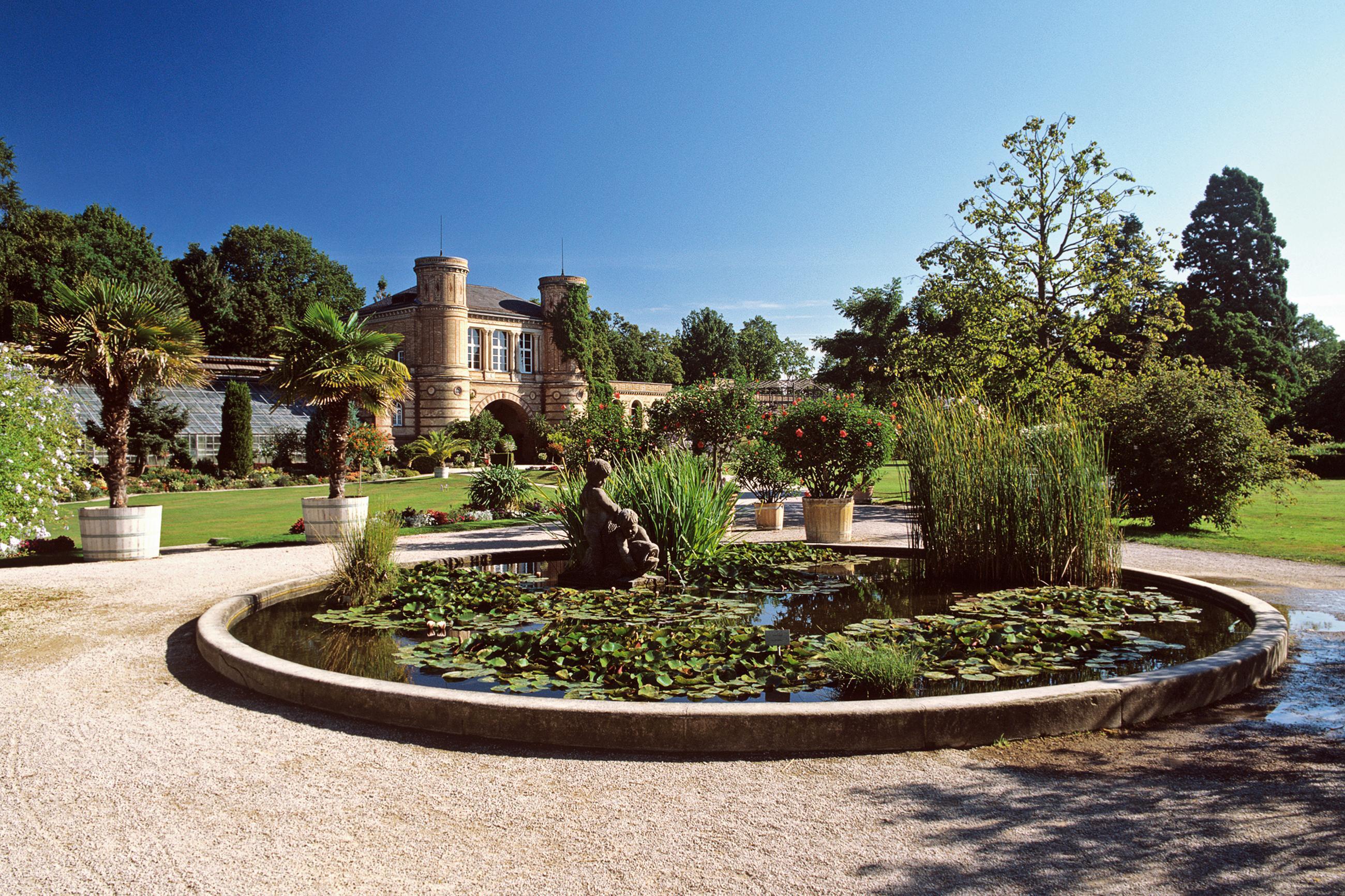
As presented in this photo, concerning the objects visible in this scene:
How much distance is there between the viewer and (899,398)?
9.12 metres

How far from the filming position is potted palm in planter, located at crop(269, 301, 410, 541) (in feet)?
41.4

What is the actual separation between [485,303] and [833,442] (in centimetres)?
4007

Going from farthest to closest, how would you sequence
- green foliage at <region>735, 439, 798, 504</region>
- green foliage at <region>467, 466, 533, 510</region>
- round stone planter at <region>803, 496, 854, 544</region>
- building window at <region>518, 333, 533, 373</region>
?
building window at <region>518, 333, 533, 373</region> < green foliage at <region>467, 466, 533, 510</region> < green foliage at <region>735, 439, 798, 504</region> < round stone planter at <region>803, 496, 854, 544</region>

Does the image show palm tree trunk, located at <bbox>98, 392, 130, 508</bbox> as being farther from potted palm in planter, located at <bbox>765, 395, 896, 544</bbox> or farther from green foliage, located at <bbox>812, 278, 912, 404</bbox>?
green foliage, located at <bbox>812, 278, 912, 404</bbox>

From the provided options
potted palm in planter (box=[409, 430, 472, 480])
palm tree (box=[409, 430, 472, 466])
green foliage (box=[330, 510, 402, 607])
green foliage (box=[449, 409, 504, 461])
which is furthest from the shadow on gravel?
green foliage (box=[449, 409, 504, 461])

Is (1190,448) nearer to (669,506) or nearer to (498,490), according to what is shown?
(669,506)

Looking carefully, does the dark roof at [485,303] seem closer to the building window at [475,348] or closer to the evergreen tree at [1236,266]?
the building window at [475,348]

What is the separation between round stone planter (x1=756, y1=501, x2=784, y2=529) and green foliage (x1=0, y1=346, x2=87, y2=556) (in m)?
10.1

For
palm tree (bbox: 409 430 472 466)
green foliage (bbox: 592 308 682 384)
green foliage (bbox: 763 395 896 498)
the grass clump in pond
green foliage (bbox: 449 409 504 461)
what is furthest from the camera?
green foliage (bbox: 592 308 682 384)

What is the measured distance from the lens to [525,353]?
164ft

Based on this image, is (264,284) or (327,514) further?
(264,284)

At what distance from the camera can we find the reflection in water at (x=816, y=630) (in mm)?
4805

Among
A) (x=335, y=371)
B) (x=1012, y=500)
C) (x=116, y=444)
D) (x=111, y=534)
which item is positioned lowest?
(x=111, y=534)

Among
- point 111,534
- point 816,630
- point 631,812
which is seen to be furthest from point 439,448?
point 631,812
